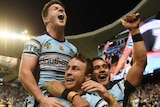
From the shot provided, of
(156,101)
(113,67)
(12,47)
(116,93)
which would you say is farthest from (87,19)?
(116,93)

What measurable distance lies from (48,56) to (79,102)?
0.84ft

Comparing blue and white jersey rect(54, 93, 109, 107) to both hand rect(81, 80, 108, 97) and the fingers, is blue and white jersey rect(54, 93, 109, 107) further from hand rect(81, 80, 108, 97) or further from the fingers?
the fingers

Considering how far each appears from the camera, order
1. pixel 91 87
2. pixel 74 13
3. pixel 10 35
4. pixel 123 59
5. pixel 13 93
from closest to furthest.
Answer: pixel 91 87
pixel 123 59
pixel 74 13
pixel 10 35
pixel 13 93

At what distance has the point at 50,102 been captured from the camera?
1.18m

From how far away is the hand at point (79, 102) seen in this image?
3.76ft

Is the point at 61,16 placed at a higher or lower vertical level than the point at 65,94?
higher

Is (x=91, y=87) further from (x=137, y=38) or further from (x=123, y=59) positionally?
(x=123, y=59)

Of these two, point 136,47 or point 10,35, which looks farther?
point 10,35

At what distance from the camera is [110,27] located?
762cm

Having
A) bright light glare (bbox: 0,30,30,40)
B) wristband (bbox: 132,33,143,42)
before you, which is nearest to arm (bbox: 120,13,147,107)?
wristband (bbox: 132,33,143,42)

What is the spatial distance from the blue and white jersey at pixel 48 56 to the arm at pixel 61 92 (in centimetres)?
4

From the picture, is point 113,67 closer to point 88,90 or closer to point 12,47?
point 12,47

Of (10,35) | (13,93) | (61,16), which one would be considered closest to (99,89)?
(61,16)

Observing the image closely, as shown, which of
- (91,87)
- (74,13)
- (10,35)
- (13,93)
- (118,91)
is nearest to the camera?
(91,87)
